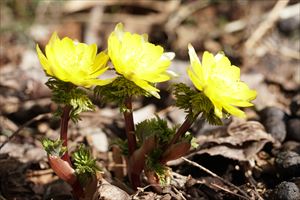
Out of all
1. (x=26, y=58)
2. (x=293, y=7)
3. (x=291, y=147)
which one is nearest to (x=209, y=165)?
(x=291, y=147)

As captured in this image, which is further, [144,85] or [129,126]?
[129,126]

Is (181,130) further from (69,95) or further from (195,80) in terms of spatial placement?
(69,95)

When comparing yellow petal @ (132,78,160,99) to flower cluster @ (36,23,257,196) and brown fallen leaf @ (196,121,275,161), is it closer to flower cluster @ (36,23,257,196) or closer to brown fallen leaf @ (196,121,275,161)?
flower cluster @ (36,23,257,196)

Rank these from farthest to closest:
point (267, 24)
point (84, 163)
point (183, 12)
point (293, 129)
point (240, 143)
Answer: point (183, 12)
point (267, 24)
point (293, 129)
point (240, 143)
point (84, 163)

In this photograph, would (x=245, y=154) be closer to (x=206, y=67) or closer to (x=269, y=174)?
(x=269, y=174)

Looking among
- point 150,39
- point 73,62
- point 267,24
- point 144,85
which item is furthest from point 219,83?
point 150,39

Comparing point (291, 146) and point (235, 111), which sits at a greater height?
point (235, 111)

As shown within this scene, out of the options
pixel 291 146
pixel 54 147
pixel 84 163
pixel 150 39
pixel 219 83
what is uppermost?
pixel 219 83
